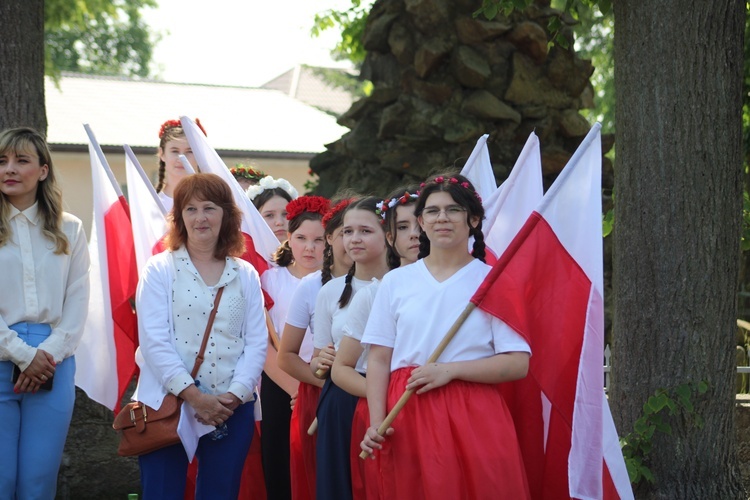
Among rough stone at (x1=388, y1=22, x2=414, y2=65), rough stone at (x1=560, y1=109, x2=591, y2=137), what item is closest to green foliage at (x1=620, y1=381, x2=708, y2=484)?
rough stone at (x1=560, y1=109, x2=591, y2=137)

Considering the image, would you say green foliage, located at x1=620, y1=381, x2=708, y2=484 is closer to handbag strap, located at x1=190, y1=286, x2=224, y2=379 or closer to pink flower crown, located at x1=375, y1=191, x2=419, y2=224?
pink flower crown, located at x1=375, y1=191, x2=419, y2=224

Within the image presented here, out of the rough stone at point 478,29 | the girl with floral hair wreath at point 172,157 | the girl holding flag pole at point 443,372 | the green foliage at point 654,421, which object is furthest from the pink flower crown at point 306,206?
the rough stone at point 478,29

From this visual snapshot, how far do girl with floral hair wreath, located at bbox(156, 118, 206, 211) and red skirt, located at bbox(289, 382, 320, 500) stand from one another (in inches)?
61.9

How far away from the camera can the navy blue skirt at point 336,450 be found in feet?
15.1

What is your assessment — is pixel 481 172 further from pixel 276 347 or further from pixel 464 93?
pixel 464 93

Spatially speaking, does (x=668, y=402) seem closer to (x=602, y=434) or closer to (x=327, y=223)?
(x=602, y=434)

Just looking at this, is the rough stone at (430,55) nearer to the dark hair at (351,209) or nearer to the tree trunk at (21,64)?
the tree trunk at (21,64)

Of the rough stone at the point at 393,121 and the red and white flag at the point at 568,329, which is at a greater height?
the rough stone at the point at 393,121

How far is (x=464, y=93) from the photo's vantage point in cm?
956

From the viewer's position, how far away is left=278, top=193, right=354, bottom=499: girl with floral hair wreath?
503cm

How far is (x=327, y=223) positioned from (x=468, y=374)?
4.87 ft

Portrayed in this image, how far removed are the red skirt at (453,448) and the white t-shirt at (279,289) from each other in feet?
4.97

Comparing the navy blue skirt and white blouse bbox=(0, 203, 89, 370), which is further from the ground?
white blouse bbox=(0, 203, 89, 370)

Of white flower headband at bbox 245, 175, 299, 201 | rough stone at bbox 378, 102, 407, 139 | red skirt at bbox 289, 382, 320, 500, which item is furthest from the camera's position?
rough stone at bbox 378, 102, 407, 139
